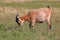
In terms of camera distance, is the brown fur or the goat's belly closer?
the brown fur

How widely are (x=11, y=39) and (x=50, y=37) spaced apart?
2070mm

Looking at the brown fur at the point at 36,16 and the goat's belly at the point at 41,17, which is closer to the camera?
the brown fur at the point at 36,16

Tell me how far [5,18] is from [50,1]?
1559cm

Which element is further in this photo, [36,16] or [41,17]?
[41,17]

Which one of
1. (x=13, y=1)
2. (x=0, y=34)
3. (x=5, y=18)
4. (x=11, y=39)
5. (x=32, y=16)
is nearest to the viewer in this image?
(x=11, y=39)

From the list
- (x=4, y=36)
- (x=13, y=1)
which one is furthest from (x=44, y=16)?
(x=13, y=1)

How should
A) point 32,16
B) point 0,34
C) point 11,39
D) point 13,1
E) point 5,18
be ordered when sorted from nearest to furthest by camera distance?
point 11,39 → point 0,34 → point 32,16 → point 5,18 → point 13,1

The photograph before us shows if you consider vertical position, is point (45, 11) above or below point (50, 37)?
above

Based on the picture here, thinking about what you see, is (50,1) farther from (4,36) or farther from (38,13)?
(4,36)

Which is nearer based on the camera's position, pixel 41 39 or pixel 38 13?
pixel 41 39

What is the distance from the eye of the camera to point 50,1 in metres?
34.4

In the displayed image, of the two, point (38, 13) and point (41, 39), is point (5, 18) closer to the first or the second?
point (38, 13)

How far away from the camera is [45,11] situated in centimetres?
1552

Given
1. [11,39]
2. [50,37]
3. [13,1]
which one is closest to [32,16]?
[50,37]
